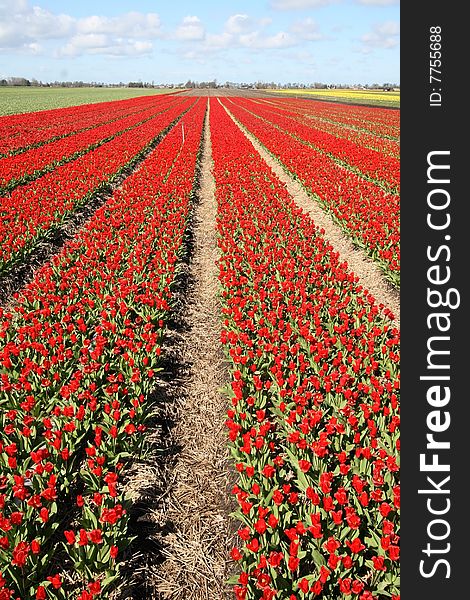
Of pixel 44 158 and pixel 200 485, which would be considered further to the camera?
pixel 44 158

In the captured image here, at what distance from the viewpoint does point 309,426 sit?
424cm

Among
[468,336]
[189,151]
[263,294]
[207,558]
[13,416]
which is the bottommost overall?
[207,558]

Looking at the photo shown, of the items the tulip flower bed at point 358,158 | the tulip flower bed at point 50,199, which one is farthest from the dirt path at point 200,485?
the tulip flower bed at point 358,158

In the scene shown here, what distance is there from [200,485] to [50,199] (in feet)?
36.9

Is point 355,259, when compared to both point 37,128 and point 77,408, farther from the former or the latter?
point 37,128

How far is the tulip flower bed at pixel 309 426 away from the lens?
2.99 m

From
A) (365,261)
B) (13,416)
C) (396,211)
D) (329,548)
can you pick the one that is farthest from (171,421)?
(396,211)

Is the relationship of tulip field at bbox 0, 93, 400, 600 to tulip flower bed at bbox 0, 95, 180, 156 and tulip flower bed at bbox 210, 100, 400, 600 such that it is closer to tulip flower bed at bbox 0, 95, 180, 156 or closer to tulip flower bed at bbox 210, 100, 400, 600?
tulip flower bed at bbox 210, 100, 400, 600

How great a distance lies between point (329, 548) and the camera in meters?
2.80

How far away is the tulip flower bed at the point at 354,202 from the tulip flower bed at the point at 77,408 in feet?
15.3

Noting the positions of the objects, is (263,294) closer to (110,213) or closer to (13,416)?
(13,416)

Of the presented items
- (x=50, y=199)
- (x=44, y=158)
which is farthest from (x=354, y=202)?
(x=44, y=158)

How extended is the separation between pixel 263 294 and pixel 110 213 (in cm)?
719

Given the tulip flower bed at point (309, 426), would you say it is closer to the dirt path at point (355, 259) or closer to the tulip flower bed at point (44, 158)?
the dirt path at point (355, 259)
